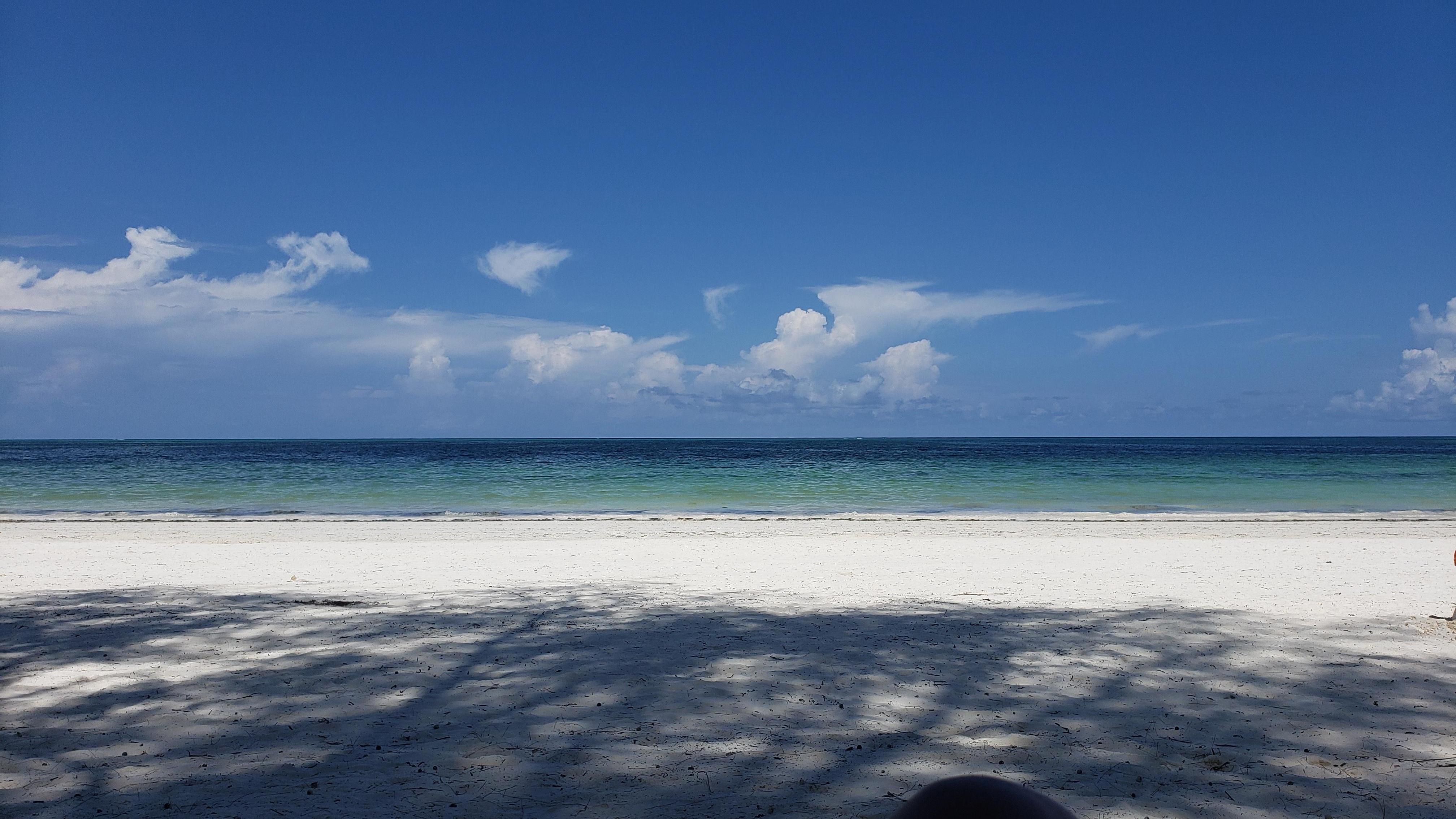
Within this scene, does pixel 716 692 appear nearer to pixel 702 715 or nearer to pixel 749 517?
pixel 702 715

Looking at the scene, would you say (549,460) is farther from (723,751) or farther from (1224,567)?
(723,751)

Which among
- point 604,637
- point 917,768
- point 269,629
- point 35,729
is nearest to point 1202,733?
point 917,768

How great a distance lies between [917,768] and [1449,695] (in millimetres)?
3919

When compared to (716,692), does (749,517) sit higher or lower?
lower

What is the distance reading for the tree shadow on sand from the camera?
3723mm

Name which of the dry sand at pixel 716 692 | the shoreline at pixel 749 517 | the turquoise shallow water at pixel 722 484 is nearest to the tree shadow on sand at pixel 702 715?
the dry sand at pixel 716 692

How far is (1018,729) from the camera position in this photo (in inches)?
180

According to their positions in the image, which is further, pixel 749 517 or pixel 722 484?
pixel 722 484

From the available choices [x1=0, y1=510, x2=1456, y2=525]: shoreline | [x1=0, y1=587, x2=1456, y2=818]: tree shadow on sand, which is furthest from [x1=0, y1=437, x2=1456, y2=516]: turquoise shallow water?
[x1=0, y1=587, x2=1456, y2=818]: tree shadow on sand

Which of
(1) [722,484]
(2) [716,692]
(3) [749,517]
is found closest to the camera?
(2) [716,692]

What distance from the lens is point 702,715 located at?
15.7ft

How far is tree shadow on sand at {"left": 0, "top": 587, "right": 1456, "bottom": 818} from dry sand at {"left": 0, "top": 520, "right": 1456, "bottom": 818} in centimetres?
2

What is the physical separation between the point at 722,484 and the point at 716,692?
29628mm

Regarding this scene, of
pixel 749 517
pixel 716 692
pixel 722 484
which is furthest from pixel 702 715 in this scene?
pixel 722 484
